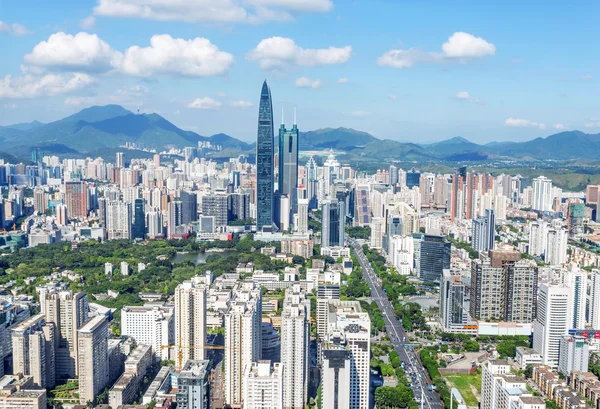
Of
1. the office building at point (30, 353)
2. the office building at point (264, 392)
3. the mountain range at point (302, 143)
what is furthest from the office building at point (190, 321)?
the mountain range at point (302, 143)

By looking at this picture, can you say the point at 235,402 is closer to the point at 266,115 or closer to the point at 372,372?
the point at 372,372

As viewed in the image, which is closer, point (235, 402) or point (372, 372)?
point (235, 402)

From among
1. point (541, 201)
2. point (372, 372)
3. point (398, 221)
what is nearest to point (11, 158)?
point (398, 221)

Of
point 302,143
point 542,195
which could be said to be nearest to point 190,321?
point 542,195

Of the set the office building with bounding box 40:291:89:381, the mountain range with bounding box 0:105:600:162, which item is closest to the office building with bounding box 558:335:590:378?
the office building with bounding box 40:291:89:381

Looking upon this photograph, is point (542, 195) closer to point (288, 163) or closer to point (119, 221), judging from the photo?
point (288, 163)
